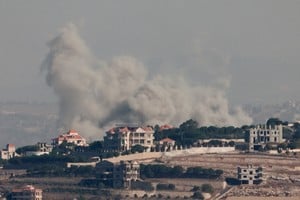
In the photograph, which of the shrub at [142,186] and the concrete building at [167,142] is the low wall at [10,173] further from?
the shrub at [142,186]

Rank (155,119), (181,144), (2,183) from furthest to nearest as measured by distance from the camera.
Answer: (155,119)
(181,144)
(2,183)

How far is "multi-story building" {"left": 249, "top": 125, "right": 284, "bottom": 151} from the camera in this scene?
163400 mm

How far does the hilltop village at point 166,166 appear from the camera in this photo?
144 metres

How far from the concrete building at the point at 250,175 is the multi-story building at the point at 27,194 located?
45.6 feet

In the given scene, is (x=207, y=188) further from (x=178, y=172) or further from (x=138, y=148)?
(x=138, y=148)

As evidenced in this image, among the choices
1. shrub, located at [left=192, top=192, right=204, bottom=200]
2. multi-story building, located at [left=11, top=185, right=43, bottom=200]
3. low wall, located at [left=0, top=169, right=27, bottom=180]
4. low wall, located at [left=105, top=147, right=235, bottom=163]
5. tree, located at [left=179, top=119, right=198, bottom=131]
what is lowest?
shrub, located at [left=192, top=192, right=204, bottom=200]

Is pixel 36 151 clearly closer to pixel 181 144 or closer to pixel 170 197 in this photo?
pixel 181 144

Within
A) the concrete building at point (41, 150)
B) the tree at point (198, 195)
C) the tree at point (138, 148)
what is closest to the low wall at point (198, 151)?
the tree at point (138, 148)

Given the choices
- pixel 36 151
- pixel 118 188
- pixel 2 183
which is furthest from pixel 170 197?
pixel 36 151

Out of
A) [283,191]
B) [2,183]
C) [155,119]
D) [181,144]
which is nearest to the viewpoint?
[283,191]

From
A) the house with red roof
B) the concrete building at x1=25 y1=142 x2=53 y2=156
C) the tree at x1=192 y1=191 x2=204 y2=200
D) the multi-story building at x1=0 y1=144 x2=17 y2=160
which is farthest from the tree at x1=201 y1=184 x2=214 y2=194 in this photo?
the multi-story building at x1=0 y1=144 x2=17 y2=160

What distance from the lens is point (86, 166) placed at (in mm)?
153625

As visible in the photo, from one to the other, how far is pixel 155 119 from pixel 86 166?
3613cm

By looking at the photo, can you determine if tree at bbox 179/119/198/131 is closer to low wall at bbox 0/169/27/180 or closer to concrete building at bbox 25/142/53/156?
concrete building at bbox 25/142/53/156
